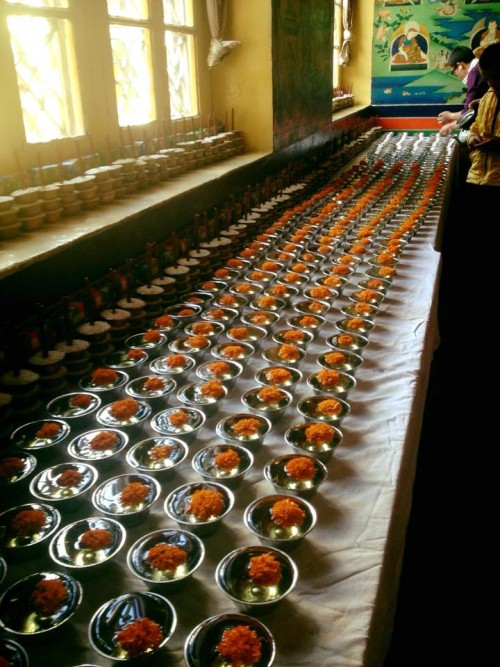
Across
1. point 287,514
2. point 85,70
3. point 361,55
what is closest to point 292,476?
point 287,514

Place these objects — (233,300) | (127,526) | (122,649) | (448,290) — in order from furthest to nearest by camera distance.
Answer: (448,290) < (233,300) < (127,526) < (122,649)

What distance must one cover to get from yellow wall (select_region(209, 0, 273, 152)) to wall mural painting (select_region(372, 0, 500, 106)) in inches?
330

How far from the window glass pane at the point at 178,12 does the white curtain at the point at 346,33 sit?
840cm

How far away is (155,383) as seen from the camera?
2295mm

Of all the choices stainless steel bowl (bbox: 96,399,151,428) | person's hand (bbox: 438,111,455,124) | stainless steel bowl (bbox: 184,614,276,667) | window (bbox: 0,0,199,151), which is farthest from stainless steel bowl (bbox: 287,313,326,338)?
person's hand (bbox: 438,111,455,124)

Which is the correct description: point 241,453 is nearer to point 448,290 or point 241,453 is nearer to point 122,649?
point 122,649

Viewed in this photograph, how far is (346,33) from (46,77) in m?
11.1

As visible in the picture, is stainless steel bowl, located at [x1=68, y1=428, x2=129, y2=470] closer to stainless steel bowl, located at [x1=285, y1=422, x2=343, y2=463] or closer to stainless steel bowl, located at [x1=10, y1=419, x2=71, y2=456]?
stainless steel bowl, located at [x1=10, y1=419, x2=71, y2=456]

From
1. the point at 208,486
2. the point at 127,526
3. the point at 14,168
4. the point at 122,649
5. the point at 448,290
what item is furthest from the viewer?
the point at 448,290

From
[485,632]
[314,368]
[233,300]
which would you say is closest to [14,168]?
[233,300]

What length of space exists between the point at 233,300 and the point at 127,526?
1812 millimetres

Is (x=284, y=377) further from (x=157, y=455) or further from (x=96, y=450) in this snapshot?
(x=96, y=450)

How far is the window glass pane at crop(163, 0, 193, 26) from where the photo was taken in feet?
17.8

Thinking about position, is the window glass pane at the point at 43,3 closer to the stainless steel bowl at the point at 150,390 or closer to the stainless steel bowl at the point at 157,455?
the stainless steel bowl at the point at 150,390
